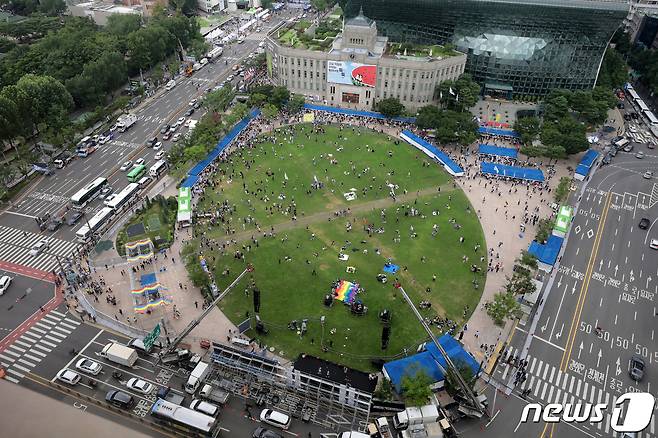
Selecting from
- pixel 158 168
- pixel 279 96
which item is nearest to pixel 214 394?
pixel 158 168

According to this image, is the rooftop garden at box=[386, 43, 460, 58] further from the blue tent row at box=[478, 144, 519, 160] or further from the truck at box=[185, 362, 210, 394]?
the truck at box=[185, 362, 210, 394]

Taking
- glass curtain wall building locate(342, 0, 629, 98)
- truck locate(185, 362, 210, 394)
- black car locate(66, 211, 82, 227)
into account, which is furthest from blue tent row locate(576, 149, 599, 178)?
black car locate(66, 211, 82, 227)

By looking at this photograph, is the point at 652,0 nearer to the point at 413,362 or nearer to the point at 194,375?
the point at 413,362

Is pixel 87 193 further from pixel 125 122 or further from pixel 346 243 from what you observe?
pixel 346 243

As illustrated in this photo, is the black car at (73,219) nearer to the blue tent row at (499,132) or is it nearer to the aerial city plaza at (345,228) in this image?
the aerial city plaza at (345,228)

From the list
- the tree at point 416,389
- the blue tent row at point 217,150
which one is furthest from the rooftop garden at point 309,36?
the tree at point 416,389
